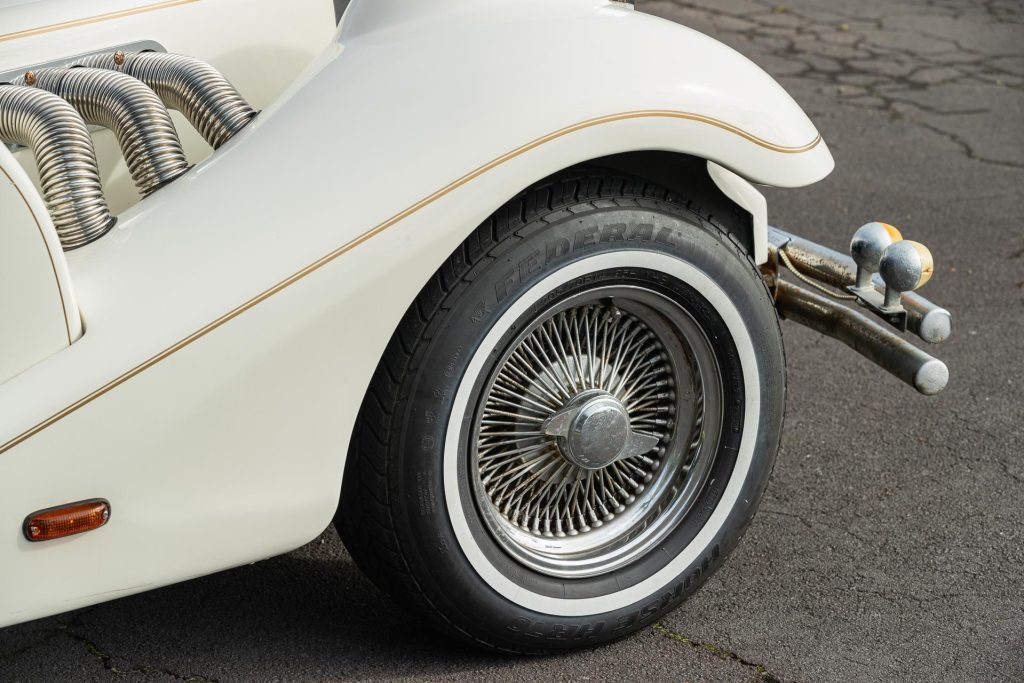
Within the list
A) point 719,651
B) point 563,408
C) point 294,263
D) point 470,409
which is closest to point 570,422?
point 563,408

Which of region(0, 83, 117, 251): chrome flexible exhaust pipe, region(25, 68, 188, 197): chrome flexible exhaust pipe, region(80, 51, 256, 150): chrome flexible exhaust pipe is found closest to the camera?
region(0, 83, 117, 251): chrome flexible exhaust pipe

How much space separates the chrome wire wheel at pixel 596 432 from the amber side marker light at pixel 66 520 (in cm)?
67

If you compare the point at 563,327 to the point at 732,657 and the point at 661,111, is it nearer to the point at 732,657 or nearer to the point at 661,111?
the point at 661,111

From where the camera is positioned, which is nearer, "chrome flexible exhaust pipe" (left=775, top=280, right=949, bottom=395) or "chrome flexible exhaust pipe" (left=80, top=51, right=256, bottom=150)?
"chrome flexible exhaust pipe" (left=80, top=51, right=256, bottom=150)

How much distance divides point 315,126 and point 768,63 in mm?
5106

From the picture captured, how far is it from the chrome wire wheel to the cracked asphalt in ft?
0.77

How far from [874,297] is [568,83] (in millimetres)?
895

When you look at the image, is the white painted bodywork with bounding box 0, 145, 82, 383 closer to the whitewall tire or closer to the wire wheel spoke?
the whitewall tire

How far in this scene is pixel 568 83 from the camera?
6.89 ft

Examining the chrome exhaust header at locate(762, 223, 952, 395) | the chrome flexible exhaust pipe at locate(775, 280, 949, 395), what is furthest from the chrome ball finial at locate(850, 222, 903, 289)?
the chrome flexible exhaust pipe at locate(775, 280, 949, 395)

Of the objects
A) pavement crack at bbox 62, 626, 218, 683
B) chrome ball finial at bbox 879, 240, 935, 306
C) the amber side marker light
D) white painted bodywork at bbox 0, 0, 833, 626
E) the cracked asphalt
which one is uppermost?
white painted bodywork at bbox 0, 0, 833, 626

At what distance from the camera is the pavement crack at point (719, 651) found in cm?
236

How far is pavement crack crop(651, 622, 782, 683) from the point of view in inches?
93.0

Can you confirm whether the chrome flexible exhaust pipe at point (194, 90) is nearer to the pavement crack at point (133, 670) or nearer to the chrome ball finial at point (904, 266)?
the pavement crack at point (133, 670)
